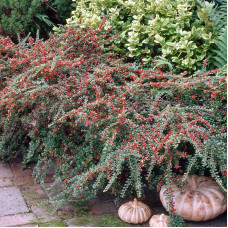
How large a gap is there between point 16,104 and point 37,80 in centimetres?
31

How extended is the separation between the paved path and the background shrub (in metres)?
2.56

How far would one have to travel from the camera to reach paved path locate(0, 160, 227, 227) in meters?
2.54

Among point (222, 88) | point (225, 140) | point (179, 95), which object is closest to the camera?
point (225, 140)

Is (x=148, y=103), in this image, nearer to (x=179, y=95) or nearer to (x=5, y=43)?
(x=179, y=95)

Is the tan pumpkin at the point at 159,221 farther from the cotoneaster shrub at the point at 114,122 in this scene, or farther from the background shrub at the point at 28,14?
the background shrub at the point at 28,14

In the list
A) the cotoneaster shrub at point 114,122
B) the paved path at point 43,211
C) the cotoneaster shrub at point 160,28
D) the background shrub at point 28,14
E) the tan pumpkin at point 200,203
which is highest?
the background shrub at point 28,14

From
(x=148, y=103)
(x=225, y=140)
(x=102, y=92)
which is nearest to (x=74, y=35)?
(x=102, y=92)

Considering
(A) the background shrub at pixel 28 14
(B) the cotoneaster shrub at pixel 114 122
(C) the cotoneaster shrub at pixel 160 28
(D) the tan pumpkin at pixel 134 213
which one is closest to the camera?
(B) the cotoneaster shrub at pixel 114 122

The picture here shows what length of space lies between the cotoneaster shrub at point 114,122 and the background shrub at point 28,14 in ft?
5.49

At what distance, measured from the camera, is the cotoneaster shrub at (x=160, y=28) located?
10.6ft

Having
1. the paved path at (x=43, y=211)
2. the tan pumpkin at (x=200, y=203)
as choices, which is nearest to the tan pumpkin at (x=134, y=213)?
the paved path at (x=43, y=211)

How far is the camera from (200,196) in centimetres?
245

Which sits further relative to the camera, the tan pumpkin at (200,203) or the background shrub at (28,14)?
the background shrub at (28,14)

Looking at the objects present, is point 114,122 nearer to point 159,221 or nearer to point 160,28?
point 159,221
